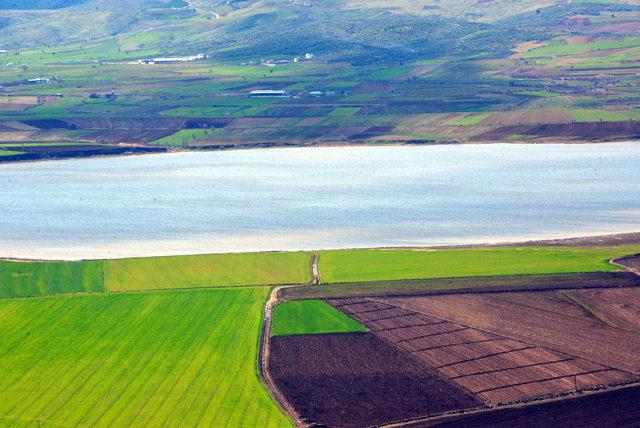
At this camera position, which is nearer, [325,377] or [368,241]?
[325,377]

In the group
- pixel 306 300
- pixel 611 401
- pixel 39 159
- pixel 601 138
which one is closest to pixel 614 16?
pixel 601 138

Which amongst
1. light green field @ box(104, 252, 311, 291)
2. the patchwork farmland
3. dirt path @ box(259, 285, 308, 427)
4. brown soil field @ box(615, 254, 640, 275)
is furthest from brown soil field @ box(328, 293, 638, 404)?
brown soil field @ box(615, 254, 640, 275)

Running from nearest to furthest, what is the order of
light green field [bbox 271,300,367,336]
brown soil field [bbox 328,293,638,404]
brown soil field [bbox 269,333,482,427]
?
brown soil field [bbox 269,333,482,427] < brown soil field [bbox 328,293,638,404] < light green field [bbox 271,300,367,336]

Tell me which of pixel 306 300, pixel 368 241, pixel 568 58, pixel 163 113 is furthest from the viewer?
pixel 568 58

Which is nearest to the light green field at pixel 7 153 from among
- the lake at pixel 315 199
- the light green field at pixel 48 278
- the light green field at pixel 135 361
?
the lake at pixel 315 199

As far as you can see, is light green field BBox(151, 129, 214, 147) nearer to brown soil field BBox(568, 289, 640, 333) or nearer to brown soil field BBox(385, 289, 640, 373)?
brown soil field BBox(385, 289, 640, 373)

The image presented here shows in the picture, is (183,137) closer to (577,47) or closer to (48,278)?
(48,278)

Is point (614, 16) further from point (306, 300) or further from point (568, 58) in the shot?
point (306, 300)
